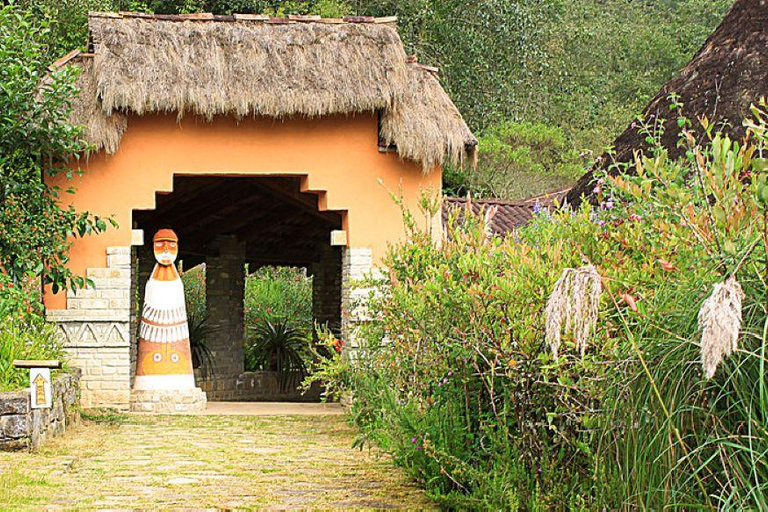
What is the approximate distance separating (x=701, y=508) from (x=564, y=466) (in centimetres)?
141

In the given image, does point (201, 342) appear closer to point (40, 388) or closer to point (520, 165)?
point (520, 165)

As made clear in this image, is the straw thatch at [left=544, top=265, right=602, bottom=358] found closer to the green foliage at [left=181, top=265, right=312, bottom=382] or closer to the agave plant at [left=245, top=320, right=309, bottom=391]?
the green foliage at [left=181, top=265, right=312, bottom=382]

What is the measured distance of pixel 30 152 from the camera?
Answer: 952 centimetres

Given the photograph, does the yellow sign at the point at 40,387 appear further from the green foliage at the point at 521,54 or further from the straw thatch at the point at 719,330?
the green foliage at the point at 521,54

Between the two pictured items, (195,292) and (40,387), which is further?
(195,292)

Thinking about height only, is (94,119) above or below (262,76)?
below

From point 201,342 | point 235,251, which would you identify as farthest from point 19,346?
point 235,251

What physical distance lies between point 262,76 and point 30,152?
2.30m

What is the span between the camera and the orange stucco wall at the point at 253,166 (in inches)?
410

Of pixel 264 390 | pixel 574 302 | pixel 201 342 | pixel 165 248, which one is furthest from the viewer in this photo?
pixel 264 390

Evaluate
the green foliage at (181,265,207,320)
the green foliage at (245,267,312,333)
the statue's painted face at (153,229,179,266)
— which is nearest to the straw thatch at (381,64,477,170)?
the statue's painted face at (153,229,179,266)

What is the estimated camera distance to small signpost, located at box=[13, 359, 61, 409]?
23.7ft

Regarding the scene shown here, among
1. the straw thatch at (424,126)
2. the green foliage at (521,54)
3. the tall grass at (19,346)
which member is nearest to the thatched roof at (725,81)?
the straw thatch at (424,126)

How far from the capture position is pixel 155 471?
22.3 feet
